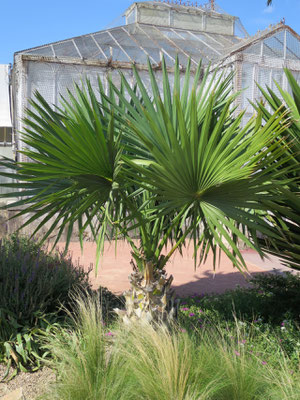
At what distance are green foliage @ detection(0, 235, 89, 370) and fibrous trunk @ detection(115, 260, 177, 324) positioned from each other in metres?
0.86

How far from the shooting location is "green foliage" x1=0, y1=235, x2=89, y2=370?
396 cm

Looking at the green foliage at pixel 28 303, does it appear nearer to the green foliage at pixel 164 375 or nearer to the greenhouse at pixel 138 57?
the green foliage at pixel 164 375

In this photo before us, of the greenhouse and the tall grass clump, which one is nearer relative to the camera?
the tall grass clump

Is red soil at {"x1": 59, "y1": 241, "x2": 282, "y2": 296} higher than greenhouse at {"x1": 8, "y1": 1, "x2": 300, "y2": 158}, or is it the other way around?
greenhouse at {"x1": 8, "y1": 1, "x2": 300, "y2": 158}

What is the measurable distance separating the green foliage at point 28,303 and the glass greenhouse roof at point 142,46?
898 centimetres

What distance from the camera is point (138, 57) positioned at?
14.0 m

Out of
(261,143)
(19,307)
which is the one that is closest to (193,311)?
(19,307)

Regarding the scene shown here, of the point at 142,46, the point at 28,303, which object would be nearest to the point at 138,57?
the point at 142,46

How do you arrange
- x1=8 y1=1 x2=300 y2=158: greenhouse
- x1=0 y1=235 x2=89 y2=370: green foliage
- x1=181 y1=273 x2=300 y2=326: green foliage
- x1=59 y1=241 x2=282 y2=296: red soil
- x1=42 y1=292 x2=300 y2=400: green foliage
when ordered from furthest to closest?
1. x1=8 y1=1 x2=300 y2=158: greenhouse
2. x1=59 y1=241 x2=282 y2=296: red soil
3. x1=181 y1=273 x2=300 y2=326: green foliage
4. x1=0 y1=235 x2=89 y2=370: green foliage
5. x1=42 y1=292 x2=300 y2=400: green foliage

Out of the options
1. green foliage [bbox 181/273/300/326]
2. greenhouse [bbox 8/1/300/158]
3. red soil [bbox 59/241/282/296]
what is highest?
greenhouse [bbox 8/1/300/158]

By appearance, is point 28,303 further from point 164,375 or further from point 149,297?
point 164,375

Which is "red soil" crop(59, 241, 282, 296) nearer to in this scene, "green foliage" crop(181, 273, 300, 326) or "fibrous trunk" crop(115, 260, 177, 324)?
"green foliage" crop(181, 273, 300, 326)

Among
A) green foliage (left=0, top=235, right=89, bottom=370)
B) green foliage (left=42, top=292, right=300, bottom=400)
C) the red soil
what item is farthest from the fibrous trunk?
the red soil

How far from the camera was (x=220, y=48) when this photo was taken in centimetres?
1616
